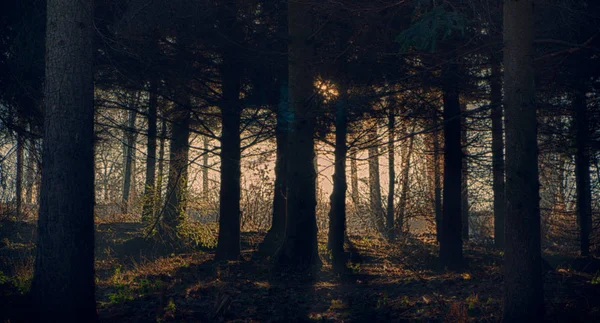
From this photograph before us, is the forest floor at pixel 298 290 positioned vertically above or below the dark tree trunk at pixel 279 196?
below

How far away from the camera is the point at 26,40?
11.2 meters

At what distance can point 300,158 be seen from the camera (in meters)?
12.5

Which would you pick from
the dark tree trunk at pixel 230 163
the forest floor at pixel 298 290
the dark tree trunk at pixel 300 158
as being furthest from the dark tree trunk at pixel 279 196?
the dark tree trunk at pixel 300 158

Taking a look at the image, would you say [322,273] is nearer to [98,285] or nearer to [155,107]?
[98,285]

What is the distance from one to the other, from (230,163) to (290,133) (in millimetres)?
2241

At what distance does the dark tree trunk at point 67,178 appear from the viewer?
7180mm

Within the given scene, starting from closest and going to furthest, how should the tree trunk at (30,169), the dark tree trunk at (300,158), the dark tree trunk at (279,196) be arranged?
the tree trunk at (30,169), the dark tree trunk at (300,158), the dark tree trunk at (279,196)

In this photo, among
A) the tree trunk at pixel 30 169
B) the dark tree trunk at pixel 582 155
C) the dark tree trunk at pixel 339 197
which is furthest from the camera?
the dark tree trunk at pixel 339 197

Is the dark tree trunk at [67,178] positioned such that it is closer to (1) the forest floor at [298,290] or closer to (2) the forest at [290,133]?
(2) the forest at [290,133]

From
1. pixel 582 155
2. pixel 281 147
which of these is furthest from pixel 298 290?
pixel 582 155

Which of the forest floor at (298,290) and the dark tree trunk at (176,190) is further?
the dark tree trunk at (176,190)

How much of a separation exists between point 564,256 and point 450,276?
297 inches

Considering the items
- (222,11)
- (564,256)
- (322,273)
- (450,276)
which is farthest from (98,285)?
(564,256)

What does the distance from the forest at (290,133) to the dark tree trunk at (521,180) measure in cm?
3
